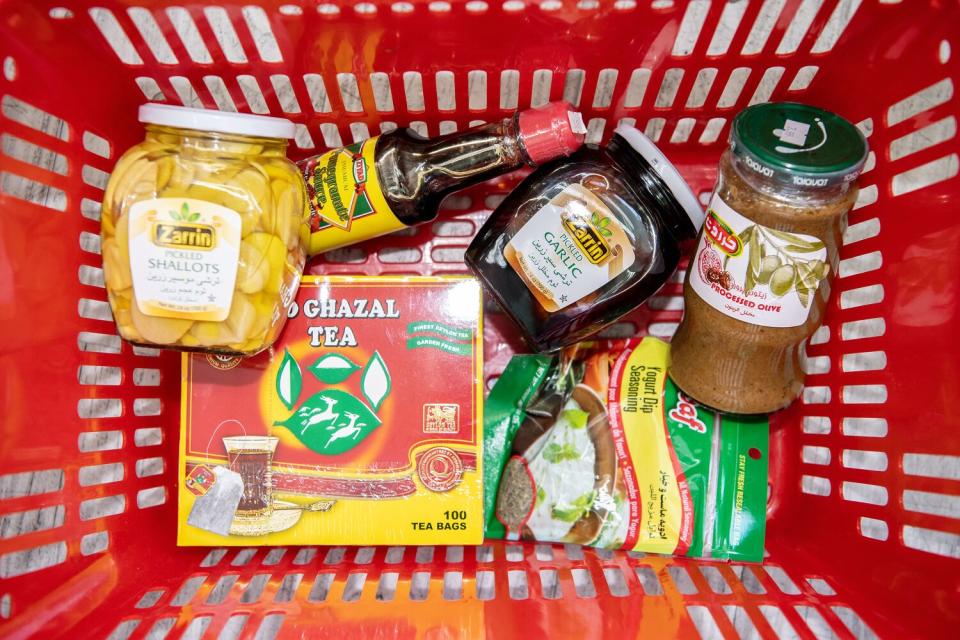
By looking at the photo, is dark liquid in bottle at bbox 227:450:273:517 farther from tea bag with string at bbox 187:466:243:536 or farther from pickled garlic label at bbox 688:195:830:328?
pickled garlic label at bbox 688:195:830:328

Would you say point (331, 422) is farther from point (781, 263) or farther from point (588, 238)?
point (781, 263)

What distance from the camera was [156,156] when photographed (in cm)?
67

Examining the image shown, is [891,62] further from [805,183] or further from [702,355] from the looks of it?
[702,355]

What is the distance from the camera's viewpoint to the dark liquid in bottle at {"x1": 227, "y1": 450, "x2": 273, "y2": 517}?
82 centimetres

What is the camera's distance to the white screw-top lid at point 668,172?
0.70 meters

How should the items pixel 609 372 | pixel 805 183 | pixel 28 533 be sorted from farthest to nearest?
pixel 609 372 < pixel 28 533 < pixel 805 183

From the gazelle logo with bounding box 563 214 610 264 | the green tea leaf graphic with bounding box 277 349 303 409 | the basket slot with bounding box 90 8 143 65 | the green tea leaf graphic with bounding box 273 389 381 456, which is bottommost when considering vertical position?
the green tea leaf graphic with bounding box 273 389 381 456

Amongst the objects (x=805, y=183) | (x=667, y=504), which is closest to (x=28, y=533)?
(x=667, y=504)

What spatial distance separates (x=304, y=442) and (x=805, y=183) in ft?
2.01

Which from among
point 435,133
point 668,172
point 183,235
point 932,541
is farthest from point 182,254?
point 932,541

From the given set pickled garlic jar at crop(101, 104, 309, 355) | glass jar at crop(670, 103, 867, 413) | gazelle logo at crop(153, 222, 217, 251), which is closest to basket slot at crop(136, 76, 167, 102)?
pickled garlic jar at crop(101, 104, 309, 355)

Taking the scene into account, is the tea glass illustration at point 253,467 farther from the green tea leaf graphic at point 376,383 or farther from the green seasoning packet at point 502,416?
the green seasoning packet at point 502,416

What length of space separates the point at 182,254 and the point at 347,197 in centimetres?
20

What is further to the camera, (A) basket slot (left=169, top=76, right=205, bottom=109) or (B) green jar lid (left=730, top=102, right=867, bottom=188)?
(A) basket slot (left=169, top=76, right=205, bottom=109)
